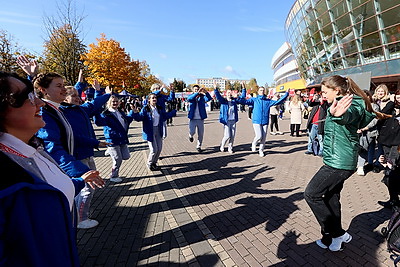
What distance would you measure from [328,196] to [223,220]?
5.39 feet

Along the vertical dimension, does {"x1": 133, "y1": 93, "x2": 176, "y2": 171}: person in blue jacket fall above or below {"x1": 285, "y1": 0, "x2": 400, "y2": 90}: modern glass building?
below

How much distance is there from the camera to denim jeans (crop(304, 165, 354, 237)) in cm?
262

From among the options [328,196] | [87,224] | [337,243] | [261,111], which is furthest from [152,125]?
[337,243]

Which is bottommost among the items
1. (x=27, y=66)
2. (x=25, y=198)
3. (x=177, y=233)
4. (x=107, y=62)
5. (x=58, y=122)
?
(x=177, y=233)

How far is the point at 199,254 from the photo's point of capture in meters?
2.87

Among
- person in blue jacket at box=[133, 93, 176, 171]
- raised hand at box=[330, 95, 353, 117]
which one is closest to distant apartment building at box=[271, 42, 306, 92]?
person in blue jacket at box=[133, 93, 176, 171]

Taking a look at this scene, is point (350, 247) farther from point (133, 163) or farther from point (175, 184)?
point (133, 163)

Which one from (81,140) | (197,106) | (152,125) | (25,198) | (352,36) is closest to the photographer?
(25,198)

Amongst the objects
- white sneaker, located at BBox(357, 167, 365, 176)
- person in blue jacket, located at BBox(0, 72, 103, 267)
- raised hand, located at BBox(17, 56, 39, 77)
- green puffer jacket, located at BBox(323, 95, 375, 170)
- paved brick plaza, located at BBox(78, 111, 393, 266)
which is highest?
raised hand, located at BBox(17, 56, 39, 77)

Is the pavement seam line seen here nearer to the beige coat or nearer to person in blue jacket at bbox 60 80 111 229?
person in blue jacket at bbox 60 80 111 229

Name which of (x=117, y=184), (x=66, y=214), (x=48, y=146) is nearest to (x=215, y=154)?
(x=117, y=184)

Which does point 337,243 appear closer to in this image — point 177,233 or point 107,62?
point 177,233

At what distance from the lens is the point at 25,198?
3.37 feet

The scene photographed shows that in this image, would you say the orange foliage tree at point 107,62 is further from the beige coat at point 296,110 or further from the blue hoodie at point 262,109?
the blue hoodie at point 262,109
